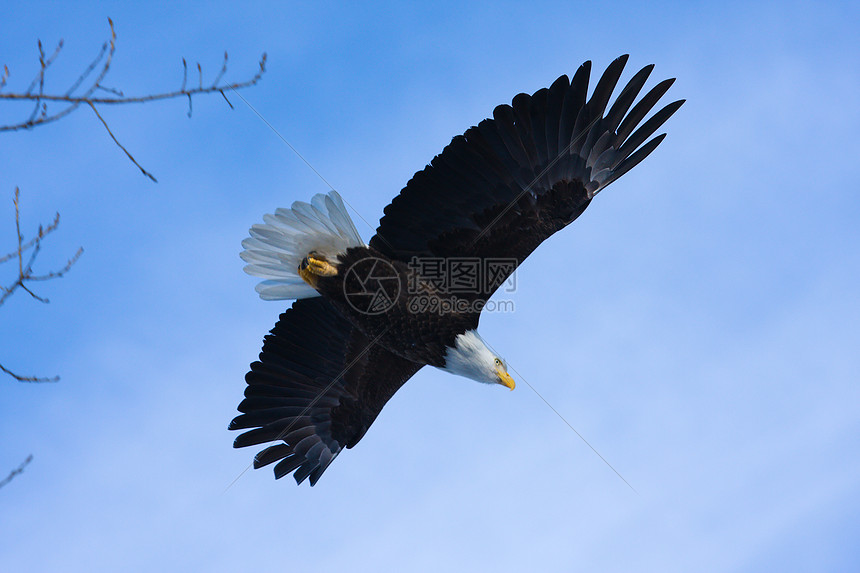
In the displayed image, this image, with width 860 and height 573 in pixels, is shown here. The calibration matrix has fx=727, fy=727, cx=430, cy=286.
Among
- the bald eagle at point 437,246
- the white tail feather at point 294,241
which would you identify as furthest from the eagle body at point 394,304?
the white tail feather at point 294,241

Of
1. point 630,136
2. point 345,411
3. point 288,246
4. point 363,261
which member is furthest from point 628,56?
point 345,411

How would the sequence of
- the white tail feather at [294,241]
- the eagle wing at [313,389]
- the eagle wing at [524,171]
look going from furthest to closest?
the eagle wing at [313,389] < the white tail feather at [294,241] < the eagle wing at [524,171]

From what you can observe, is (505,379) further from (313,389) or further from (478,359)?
(313,389)

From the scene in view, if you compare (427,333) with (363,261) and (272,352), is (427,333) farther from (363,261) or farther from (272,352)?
(272,352)

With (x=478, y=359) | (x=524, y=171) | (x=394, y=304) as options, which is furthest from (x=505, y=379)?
(x=524, y=171)

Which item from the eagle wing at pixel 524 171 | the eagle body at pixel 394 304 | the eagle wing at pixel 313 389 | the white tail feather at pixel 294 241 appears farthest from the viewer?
the eagle wing at pixel 313 389

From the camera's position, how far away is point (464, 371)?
5367 millimetres

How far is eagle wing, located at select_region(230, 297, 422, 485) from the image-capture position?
5.93m

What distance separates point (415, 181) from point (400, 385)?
187 cm

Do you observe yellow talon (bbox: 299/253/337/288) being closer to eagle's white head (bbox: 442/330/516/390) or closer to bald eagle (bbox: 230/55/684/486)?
bald eagle (bbox: 230/55/684/486)

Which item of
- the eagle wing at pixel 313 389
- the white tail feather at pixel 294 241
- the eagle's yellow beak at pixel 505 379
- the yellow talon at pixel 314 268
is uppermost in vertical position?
the white tail feather at pixel 294 241

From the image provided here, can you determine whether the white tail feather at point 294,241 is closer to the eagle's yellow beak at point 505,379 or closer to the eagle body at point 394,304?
the eagle body at point 394,304

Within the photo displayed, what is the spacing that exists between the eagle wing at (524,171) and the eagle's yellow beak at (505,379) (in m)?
0.65

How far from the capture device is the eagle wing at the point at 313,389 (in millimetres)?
5930
